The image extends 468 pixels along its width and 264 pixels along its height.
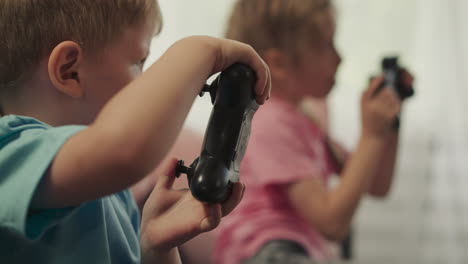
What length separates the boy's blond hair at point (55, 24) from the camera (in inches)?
16.0

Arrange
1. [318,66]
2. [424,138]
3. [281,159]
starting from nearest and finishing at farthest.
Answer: [318,66] → [281,159] → [424,138]

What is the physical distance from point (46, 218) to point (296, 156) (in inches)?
Result: 23.6

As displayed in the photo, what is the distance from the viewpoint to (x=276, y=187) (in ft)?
3.05

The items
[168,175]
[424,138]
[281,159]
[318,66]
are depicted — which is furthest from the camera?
[424,138]

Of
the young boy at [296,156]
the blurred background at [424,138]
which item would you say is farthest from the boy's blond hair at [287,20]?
the blurred background at [424,138]

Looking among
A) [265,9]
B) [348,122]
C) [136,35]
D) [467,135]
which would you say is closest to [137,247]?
[136,35]

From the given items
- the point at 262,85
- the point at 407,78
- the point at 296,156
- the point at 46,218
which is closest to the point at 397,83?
the point at 407,78

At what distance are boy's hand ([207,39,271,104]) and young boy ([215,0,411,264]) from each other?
0.37 m

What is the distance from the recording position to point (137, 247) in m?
0.46

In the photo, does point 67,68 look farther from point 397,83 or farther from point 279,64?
point 397,83

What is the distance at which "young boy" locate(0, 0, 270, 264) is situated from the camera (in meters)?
0.33

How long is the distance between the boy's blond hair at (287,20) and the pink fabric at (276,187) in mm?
100

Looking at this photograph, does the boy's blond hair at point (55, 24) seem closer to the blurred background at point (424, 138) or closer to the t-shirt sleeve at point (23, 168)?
the t-shirt sleeve at point (23, 168)

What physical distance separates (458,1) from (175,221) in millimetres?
1322
